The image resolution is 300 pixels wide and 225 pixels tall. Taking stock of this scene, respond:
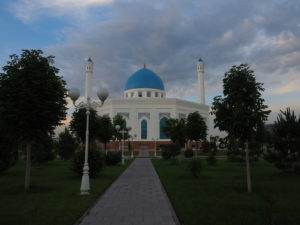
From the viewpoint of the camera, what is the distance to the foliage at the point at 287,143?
17484mm

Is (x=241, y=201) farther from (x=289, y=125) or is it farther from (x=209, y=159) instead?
(x=209, y=159)

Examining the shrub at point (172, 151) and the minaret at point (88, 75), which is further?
the minaret at point (88, 75)

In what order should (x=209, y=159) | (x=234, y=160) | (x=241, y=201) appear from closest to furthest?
1. (x=241, y=201)
2. (x=209, y=159)
3. (x=234, y=160)

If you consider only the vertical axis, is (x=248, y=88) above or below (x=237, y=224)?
above

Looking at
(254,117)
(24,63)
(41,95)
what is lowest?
(254,117)

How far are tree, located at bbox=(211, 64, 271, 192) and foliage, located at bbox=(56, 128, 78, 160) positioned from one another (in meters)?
25.6

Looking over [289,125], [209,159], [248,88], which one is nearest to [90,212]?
[248,88]

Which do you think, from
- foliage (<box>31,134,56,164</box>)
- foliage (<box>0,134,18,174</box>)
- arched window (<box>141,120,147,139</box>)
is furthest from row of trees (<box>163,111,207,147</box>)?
arched window (<box>141,120,147,139</box>)

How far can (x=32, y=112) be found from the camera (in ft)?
36.3

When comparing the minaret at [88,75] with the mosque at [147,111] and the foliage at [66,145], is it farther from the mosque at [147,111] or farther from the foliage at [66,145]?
the foliage at [66,145]

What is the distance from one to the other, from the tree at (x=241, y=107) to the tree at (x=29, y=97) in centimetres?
684

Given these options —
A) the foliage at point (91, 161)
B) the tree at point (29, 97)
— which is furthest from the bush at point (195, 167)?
the tree at point (29, 97)

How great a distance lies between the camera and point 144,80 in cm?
7469

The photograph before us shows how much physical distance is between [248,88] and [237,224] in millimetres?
6304
